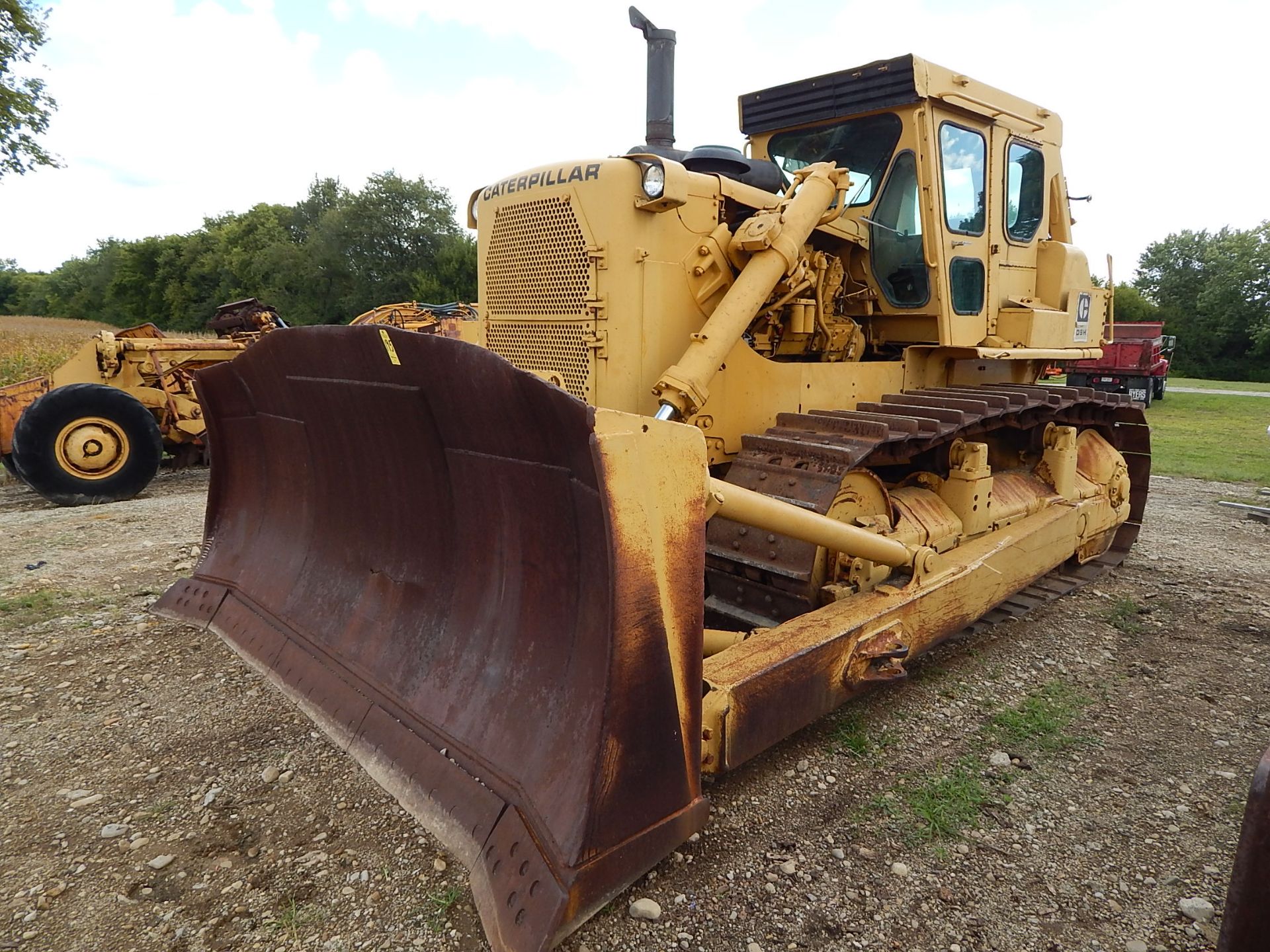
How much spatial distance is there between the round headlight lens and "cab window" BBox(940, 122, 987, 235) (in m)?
1.90

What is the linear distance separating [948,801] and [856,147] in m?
3.52

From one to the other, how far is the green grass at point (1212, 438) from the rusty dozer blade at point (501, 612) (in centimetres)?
704

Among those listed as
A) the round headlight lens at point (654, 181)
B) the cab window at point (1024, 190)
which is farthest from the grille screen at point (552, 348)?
the cab window at point (1024, 190)

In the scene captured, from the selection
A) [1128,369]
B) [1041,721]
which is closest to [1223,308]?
[1128,369]

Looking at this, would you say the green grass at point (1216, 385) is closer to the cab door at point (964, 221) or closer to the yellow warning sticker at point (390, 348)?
the cab door at point (964, 221)

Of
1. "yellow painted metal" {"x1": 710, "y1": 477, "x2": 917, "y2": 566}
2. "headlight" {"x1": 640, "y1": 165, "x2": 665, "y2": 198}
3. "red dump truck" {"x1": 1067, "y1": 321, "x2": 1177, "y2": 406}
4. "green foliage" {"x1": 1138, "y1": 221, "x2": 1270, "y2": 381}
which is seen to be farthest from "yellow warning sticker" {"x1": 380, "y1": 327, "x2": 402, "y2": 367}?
"green foliage" {"x1": 1138, "y1": 221, "x2": 1270, "y2": 381}

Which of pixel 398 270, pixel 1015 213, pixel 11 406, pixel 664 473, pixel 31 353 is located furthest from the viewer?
pixel 398 270

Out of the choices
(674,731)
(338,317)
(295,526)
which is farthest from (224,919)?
(338,317)

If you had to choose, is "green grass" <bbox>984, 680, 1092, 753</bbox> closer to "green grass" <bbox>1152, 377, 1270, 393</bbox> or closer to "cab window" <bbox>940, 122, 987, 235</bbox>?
"cab window" <bbox>940, 122, 987, 235</bbox>

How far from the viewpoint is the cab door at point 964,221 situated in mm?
4434

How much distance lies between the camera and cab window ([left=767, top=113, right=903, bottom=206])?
447 centimetres

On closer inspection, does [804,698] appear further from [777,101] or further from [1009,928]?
[777,101]

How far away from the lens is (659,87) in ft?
15.1

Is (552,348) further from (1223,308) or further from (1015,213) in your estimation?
(1223,308)
